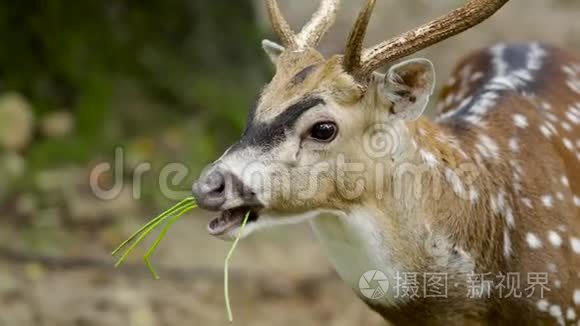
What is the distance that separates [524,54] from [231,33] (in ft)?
9.73

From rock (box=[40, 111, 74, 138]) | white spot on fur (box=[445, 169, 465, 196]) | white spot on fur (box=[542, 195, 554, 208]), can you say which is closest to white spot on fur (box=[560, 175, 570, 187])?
white spot on fur (box=[542, 195, 554, 208])

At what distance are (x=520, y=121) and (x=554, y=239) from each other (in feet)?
1.75

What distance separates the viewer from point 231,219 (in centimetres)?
358

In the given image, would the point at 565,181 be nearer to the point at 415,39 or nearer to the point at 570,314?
the point at 570,314

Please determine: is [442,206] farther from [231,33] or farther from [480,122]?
[231,33]

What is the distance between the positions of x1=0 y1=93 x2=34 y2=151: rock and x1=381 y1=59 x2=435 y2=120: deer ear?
12.8 feet

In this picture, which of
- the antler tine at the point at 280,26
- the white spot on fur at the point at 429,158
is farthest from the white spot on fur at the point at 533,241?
the antler tine at the point at 280,26

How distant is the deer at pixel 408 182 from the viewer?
356cm

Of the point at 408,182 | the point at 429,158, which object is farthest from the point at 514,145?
the point at 408,182

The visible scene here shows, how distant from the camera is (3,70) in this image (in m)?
7.08

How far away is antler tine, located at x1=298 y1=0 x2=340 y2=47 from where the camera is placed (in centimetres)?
401

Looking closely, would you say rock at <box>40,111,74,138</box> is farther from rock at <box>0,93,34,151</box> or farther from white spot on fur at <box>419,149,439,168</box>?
white spot on fur at <box>419,149,439,168</box>

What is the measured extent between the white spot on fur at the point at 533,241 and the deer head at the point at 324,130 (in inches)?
→ 24.2

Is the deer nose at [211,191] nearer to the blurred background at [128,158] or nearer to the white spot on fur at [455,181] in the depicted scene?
the white spot on fur at [455,181]
